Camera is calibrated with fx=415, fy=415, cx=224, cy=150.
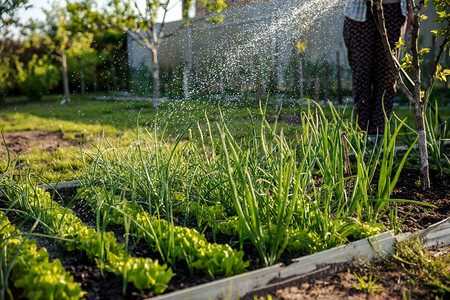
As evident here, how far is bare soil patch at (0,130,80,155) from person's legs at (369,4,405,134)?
303cm

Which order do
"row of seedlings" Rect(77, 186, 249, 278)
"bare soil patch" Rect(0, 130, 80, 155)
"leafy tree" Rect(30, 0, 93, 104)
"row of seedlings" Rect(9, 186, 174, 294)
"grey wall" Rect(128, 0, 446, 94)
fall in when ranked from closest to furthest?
"row of seedlings" Rect(9, 186, 174, 294), "row of seedlings" Rect(77, 186, 249, 278), "bare soil patch" Rect(0, 130, 80, 155), "grey wall" Rect(128, 0, 446, 94), "leafy tree" Rect(30, 0, 93, 104)

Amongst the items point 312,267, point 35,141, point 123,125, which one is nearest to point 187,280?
point 312,267

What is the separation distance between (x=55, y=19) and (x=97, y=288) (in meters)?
11.2

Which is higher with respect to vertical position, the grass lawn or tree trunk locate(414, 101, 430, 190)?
tree trunk locate(414, 101, 430, 190)

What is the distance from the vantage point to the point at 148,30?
7.74 m

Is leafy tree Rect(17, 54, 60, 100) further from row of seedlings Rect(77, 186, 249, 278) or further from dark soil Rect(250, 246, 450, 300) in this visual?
dark soil Rect(250, 246, 450, 300)

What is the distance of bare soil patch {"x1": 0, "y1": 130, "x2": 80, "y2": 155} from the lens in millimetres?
4234

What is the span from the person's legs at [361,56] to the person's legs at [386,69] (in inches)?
2.5

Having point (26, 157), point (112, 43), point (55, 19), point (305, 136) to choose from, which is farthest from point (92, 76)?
point (305, 136)

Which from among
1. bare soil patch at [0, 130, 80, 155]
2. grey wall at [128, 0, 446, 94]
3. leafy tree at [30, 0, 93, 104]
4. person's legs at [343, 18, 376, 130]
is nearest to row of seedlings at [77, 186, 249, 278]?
person's legs at [343, 18, 376, 130]

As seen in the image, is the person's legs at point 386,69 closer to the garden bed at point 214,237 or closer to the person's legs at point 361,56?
the person's legs at point 361,56

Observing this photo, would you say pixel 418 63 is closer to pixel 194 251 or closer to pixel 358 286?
pixel 358 286

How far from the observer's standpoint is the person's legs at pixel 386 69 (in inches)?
144

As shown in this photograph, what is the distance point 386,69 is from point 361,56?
250 millimetres
